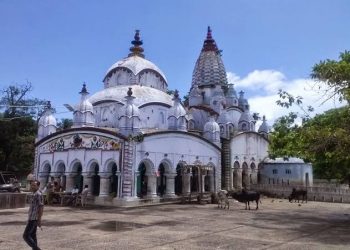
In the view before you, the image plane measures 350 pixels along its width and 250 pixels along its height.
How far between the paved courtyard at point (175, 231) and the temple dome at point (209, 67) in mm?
23324

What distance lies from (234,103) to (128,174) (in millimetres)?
19209

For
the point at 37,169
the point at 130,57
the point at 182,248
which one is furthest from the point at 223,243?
the point at 130,57

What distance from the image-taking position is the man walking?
28.5 feet

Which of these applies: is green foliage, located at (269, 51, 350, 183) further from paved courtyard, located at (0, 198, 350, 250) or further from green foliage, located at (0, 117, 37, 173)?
green foliage, located at (0, 117, 37, 173)

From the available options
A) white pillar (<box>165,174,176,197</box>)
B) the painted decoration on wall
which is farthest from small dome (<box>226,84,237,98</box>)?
the painted decoration on wall

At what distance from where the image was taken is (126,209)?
20828 millimetres

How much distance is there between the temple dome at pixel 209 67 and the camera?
131 feet

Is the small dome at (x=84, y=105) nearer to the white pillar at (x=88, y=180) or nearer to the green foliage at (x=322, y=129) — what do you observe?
the white pillar at (x=88, y=180)

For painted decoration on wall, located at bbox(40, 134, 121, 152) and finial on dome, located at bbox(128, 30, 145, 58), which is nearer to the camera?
painted decoration on wall, located at bbox(40, 134, 121, 152)

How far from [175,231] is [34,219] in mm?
5595

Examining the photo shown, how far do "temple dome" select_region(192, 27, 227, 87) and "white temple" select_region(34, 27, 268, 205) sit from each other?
2.98ft

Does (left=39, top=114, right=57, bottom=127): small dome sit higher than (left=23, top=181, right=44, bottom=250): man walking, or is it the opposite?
(left=39, top=114, right=57, bottom=127): small dome

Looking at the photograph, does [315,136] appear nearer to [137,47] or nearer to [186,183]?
[186,183]

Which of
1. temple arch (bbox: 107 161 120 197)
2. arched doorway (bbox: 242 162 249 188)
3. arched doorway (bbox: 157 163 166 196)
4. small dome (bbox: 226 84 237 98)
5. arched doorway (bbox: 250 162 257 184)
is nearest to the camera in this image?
temple arch (bbox: 107 161 120 197)
